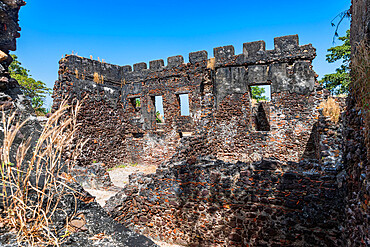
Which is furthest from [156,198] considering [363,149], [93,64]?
[93,64]

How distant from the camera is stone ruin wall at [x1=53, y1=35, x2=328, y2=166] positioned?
8.46 m

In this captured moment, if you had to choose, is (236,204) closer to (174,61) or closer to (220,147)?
(220,147)

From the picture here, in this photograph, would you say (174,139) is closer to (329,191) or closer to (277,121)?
(277,121)

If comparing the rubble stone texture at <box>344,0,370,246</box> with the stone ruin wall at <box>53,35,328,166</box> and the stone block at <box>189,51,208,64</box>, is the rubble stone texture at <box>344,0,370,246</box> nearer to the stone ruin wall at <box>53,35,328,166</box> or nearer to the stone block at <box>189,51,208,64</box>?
the stone ruin wall at <box>53,35,328,166</box>

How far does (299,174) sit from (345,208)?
0.81 metres

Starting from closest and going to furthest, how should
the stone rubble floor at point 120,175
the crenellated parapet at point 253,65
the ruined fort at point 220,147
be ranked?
the ruined fort at point 220,147, the stone rubble floor at point 120,175, the crenellated parapet at point 253,65

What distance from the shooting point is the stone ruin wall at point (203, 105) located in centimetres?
846

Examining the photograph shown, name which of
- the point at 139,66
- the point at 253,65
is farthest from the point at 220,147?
the point at 139,66

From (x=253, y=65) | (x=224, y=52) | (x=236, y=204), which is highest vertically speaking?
(x=224, y=52)

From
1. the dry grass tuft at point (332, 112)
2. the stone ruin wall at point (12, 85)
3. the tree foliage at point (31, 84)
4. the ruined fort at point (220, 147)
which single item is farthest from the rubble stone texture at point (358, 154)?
the tree foliage at point (31, 84)

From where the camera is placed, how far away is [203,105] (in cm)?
909

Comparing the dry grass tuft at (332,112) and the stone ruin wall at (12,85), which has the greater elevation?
the stone ruin wall at (12,85)

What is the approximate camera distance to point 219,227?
4477 millimetres

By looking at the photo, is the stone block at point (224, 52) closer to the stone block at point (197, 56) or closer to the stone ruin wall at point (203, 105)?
the stone ruin wall at point (203, 105)
